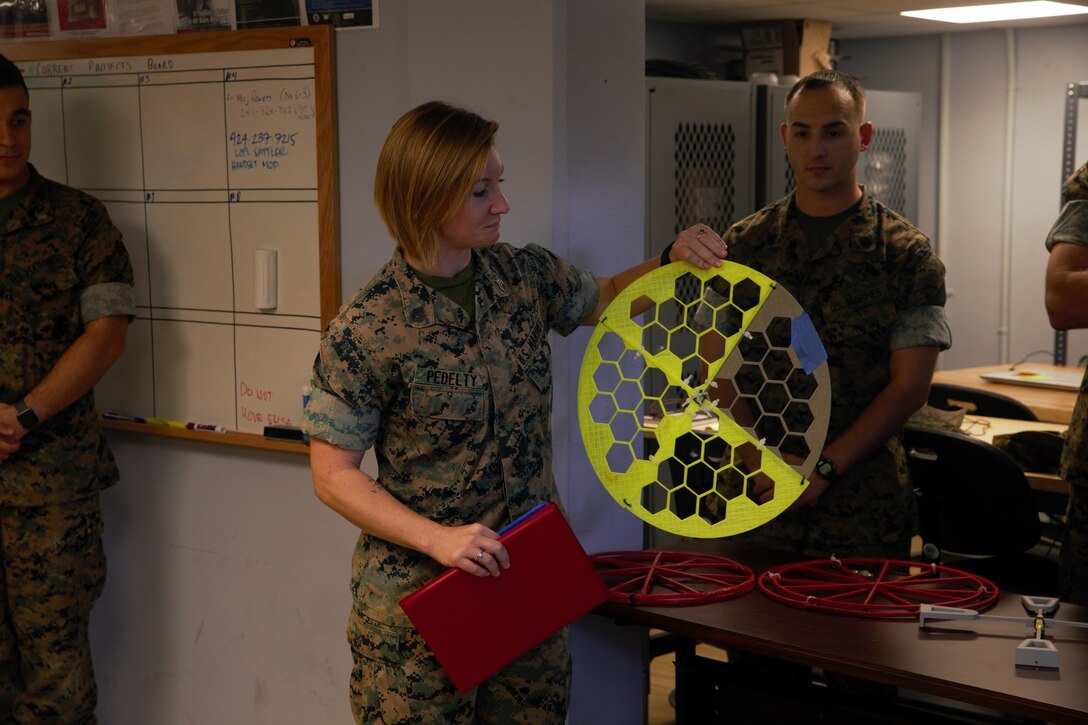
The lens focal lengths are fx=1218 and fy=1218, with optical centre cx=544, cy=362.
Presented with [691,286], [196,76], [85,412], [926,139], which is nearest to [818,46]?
[926,139]

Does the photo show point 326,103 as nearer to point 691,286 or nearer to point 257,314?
point 257,314

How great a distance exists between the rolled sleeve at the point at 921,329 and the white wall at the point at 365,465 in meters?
0.57

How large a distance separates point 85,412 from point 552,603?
4.95 ft

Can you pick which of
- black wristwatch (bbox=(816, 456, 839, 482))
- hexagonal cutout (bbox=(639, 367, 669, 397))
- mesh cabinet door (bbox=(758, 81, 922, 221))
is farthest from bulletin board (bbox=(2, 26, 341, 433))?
mesh cabinet door (bbox=(758, 81, 922, 221))

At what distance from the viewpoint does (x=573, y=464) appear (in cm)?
246

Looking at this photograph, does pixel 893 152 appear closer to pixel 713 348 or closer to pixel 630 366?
pixel 630 366

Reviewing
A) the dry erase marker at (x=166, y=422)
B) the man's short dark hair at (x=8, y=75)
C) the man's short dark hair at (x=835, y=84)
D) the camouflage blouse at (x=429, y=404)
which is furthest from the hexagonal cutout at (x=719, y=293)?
the man's short dark hair at (x=8, y=75)

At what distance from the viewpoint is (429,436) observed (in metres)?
1.92

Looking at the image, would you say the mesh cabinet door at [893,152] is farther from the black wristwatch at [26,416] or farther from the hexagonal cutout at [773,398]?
the black wristwatch at [26,416]

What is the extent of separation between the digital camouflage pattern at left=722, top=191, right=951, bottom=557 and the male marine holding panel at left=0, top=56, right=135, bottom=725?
155 centimetres

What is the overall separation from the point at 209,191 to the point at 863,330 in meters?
1.53

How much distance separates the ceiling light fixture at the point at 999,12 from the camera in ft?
17.3

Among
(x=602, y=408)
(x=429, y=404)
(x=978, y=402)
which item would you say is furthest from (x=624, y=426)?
(x=978, y=402)

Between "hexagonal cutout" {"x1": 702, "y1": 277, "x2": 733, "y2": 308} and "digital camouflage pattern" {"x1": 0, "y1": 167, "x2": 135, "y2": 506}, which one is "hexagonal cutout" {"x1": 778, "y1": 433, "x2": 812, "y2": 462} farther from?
"digital camouflage pattern" {"x1": 0, "y1": 167, "x2": 135, "y2": 506}
